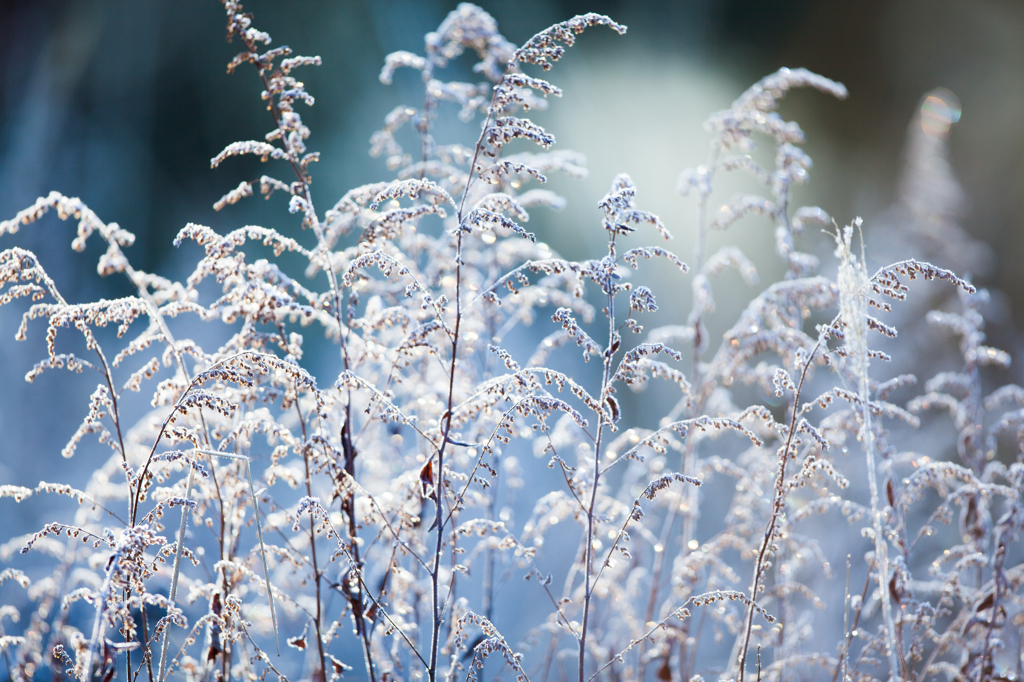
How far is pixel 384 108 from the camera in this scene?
→ 6363 mm

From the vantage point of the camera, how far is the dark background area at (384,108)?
539 centimetres

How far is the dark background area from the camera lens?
5391mm

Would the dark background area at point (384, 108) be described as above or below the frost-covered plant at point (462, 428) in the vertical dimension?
above

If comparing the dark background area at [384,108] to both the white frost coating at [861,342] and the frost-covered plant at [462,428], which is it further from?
the white frost coating at [861,342]

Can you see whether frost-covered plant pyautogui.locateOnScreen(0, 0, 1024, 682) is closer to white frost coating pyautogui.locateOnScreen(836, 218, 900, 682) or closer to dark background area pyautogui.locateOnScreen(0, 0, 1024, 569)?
white frost coating pyautogui.locateOnScreen(836, 218, 900, 682)

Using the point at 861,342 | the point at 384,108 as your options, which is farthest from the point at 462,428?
the point at 384,108

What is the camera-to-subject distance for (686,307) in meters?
7.06

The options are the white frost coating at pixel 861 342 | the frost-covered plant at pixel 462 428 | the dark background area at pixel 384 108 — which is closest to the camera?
the white frost coating at pixel 861 342

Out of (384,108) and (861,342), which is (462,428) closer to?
(861,342)

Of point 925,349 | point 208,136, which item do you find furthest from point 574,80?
point 925,349

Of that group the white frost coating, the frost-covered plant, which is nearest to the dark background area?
the frost-covered plant

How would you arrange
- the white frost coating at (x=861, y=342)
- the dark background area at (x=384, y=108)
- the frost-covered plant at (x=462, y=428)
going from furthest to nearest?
the dark background area at (x=384, y=108) < the frost-covered plant at (x=462, y=428) < the white frost coating at (x=861, y=342)

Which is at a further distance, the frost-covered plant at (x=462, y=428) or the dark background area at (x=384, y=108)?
the dark background area at (x=384, y=108)

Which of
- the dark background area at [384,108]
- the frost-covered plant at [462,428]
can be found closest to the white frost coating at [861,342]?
the frost-covered plant at [462,428]
